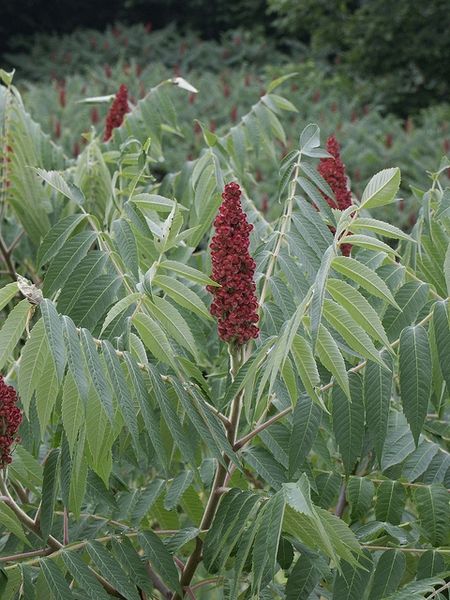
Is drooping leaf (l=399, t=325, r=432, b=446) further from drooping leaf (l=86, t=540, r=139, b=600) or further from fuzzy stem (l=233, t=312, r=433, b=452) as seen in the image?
drooping leaf (l=86, t=540, r=139, b=600)

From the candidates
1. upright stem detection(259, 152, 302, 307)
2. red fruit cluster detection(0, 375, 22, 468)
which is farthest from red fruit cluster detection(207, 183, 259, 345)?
red fruit cluster detection(0, 375, 22, 468)

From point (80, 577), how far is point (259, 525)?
1.61 ft

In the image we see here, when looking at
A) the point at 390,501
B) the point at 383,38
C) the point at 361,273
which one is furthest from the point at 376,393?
the point at 383,38

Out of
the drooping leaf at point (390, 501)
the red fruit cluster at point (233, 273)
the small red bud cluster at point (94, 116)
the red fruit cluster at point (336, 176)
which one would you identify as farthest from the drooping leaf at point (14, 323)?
the small red bud cluster at point (94, 116)

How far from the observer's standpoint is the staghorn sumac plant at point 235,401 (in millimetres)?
2508

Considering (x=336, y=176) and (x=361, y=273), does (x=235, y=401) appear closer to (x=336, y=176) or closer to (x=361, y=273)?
(x=361, y=273)

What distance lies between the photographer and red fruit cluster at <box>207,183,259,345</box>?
271 cm

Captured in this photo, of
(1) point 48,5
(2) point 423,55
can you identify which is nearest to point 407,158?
(2) point 423,55

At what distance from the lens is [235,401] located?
9.13ft

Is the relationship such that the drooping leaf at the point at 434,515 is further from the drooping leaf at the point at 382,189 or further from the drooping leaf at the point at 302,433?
the drooping leaf at the point at 382,189

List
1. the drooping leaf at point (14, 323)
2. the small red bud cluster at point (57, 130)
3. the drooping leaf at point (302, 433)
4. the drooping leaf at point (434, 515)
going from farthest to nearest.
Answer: the small red bud cluster at point (57, 130), the drooping leaf at point (434, 515), the drooping leaf at point (302, 433), the drooping leaf at point (14, 323)

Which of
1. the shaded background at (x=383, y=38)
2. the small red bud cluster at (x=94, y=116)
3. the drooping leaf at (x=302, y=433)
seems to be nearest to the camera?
the drooping leaf at (x=302, y=433)

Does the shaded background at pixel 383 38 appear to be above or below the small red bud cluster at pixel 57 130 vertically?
above

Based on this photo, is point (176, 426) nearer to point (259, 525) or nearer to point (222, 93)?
point (259, 525)
